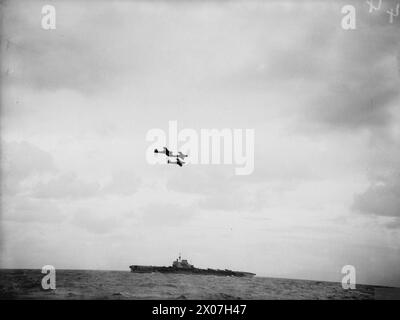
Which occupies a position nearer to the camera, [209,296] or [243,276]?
[209,296]

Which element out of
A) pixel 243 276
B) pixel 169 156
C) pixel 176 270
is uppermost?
pixel 169 156
